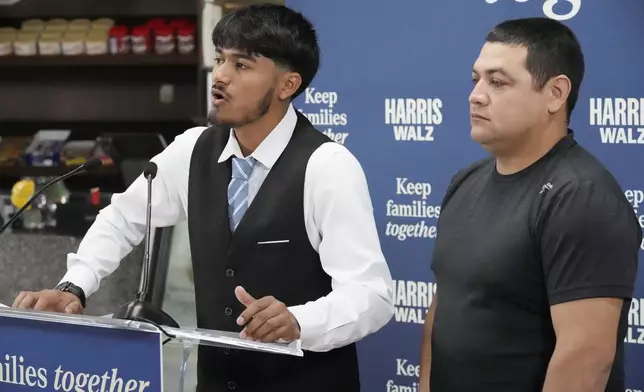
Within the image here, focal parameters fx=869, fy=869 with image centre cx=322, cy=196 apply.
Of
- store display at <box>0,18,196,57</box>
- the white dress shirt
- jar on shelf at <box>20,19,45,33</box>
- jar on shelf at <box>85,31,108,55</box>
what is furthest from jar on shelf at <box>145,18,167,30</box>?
the white dress shirt

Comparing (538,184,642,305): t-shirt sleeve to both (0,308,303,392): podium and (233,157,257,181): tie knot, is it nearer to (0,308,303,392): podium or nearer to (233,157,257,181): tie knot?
(0,308,303,392): podium

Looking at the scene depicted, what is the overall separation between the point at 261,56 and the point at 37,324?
0.72m

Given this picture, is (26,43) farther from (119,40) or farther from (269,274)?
(269,274)

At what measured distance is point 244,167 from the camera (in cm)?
184

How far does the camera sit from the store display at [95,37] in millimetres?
5324

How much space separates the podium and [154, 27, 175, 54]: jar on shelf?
13.3ft

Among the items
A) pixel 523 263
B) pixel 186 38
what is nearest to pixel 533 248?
pixel 523 263

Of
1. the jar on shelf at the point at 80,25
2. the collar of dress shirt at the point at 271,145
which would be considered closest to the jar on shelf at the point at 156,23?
the jar on shelf at the point at 80,25

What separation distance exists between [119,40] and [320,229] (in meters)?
4.01

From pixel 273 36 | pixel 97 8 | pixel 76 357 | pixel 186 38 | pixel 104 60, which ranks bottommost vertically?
pixel 76 357

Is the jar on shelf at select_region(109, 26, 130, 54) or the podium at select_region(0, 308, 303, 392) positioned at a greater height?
the jar on shelf at select_region(109, 26, 130, 54)

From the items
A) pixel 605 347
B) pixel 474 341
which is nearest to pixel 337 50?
pixel 474 341

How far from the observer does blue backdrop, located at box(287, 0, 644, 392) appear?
2.34 m

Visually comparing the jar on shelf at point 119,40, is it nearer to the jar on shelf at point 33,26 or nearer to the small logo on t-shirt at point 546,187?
the jar on shelf at point 33,26
